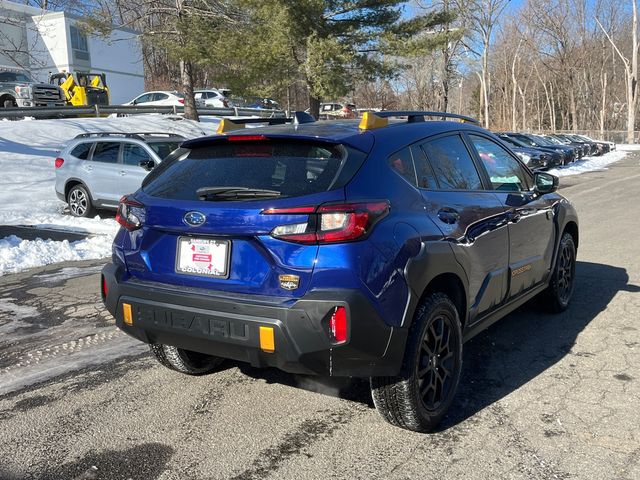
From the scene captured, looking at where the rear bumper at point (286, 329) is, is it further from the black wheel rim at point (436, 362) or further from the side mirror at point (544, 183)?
the side mirror at point (544, 183)

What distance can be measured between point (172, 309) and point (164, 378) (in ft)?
3.83

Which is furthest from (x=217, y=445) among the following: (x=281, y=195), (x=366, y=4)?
(x=366, y=4)

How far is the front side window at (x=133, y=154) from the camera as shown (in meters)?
11.5

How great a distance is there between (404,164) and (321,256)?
2.98 feet

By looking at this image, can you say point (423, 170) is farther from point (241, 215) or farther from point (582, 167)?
point (582, 167)

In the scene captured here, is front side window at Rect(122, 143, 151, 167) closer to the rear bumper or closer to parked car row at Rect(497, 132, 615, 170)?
the rear bumper

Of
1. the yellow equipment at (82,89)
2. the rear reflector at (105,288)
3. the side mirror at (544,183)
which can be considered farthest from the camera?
the yellow equipment at (82,89)

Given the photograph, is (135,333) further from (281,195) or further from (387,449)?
(387,449)

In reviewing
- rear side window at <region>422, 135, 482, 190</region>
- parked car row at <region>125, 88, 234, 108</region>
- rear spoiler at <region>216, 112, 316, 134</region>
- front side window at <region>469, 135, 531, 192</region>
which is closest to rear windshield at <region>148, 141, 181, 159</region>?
rear spoiler at <region>216, 112, 316, 134</region>

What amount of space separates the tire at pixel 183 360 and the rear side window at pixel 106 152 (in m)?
8.64

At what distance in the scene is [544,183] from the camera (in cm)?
500

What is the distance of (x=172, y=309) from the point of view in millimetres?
3154

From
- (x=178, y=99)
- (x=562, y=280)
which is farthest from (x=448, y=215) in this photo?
(x=178, y=99)

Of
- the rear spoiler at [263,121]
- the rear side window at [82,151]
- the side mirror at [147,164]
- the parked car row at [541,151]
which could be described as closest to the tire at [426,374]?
the rear spoiler at [263,121]
